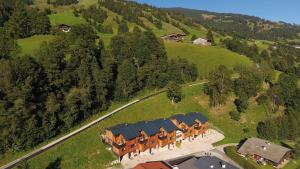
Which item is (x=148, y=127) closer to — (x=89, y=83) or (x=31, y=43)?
(x=89, y=83)

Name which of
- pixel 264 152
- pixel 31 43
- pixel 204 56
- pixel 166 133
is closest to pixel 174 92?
pixel 166 133

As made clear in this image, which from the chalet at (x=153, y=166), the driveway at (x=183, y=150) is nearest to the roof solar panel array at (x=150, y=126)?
the driveway at (x=183, y=150)

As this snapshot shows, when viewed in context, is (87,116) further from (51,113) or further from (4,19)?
(4,19)

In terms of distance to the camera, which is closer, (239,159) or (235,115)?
(239,159)

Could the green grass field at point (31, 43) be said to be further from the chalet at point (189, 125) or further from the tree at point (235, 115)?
the tree at point (235, 115)

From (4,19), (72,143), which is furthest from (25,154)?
(4,19)
